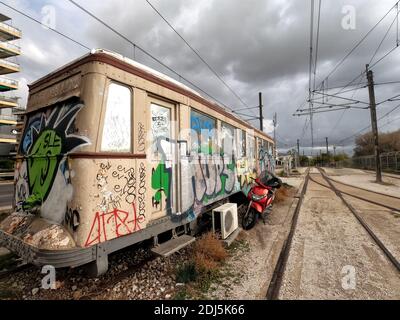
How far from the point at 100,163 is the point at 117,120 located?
0.66 metres

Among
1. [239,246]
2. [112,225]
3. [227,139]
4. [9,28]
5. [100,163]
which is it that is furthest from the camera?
[9,28]

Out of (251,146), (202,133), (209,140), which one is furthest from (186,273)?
(251,146)

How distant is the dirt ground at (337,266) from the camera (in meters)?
3.33

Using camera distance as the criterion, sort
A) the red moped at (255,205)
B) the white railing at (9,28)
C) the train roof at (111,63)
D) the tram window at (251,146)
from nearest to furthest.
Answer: the train roof at (111,63), the red moped at (255,205), the tram window at (251,146), the white railing at (9,28)

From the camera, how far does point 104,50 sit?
10.6ft

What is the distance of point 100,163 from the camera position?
2.99 metres

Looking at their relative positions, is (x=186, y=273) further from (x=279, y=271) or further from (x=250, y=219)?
(x=250, y=219)

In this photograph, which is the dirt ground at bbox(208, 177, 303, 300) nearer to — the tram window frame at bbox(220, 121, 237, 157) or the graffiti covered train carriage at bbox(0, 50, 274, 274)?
the graffiti covered train carriage at bbox(0, 50, 274, 274)

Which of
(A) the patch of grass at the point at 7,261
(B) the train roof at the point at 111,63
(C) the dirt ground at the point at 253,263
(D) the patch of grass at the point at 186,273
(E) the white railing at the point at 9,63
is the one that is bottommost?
(C) the dirt ground at the point at 253,263

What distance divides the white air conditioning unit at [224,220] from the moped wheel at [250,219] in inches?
35.7

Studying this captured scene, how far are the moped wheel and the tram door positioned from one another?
2.92 metres

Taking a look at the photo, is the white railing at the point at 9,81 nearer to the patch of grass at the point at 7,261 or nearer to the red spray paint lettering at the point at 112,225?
the patch of grass at the point at 7,261

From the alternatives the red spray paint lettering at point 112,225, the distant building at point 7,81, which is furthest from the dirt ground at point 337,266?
the distant building at point 7,81
